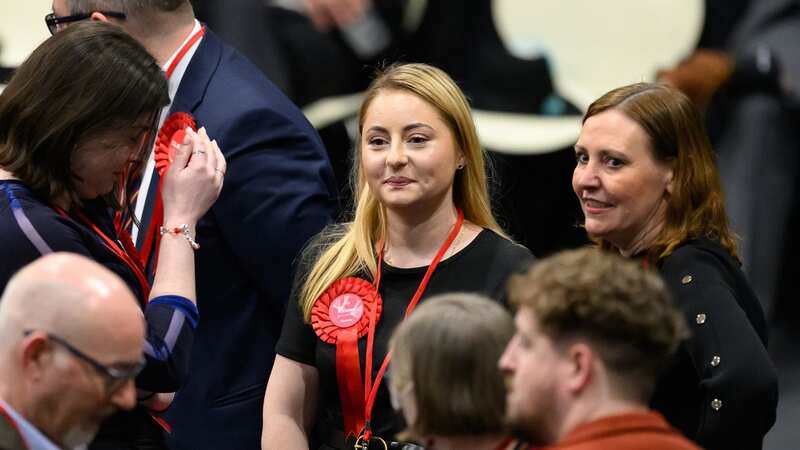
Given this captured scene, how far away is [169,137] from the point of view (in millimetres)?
3633

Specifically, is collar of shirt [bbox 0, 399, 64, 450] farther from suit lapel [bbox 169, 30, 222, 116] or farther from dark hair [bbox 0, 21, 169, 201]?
suit lapel [bbox 169, 30, 222, 116]

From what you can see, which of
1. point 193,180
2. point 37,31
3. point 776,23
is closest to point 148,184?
point 193,180

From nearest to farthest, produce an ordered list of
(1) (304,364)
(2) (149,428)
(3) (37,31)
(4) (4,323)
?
(4) (4,323) → (2) (149,428) → (1) (304,364) → (3) (37,31)

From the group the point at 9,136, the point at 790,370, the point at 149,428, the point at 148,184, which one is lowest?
the point at 790,370

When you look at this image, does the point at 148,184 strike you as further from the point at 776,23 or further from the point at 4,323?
the point at 776,23

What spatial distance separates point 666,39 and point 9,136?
3.52 meters

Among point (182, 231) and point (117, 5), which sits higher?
point (117, 5)

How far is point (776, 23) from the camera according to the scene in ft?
20.1

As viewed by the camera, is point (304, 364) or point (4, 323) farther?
point (304, 364)

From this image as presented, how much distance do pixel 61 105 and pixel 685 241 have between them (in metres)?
1.45

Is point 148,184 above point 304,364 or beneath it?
above

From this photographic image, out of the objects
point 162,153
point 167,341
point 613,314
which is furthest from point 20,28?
point 613,314

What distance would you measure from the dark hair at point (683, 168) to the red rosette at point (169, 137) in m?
1.04

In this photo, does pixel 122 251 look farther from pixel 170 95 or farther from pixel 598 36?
pixel 598 36
